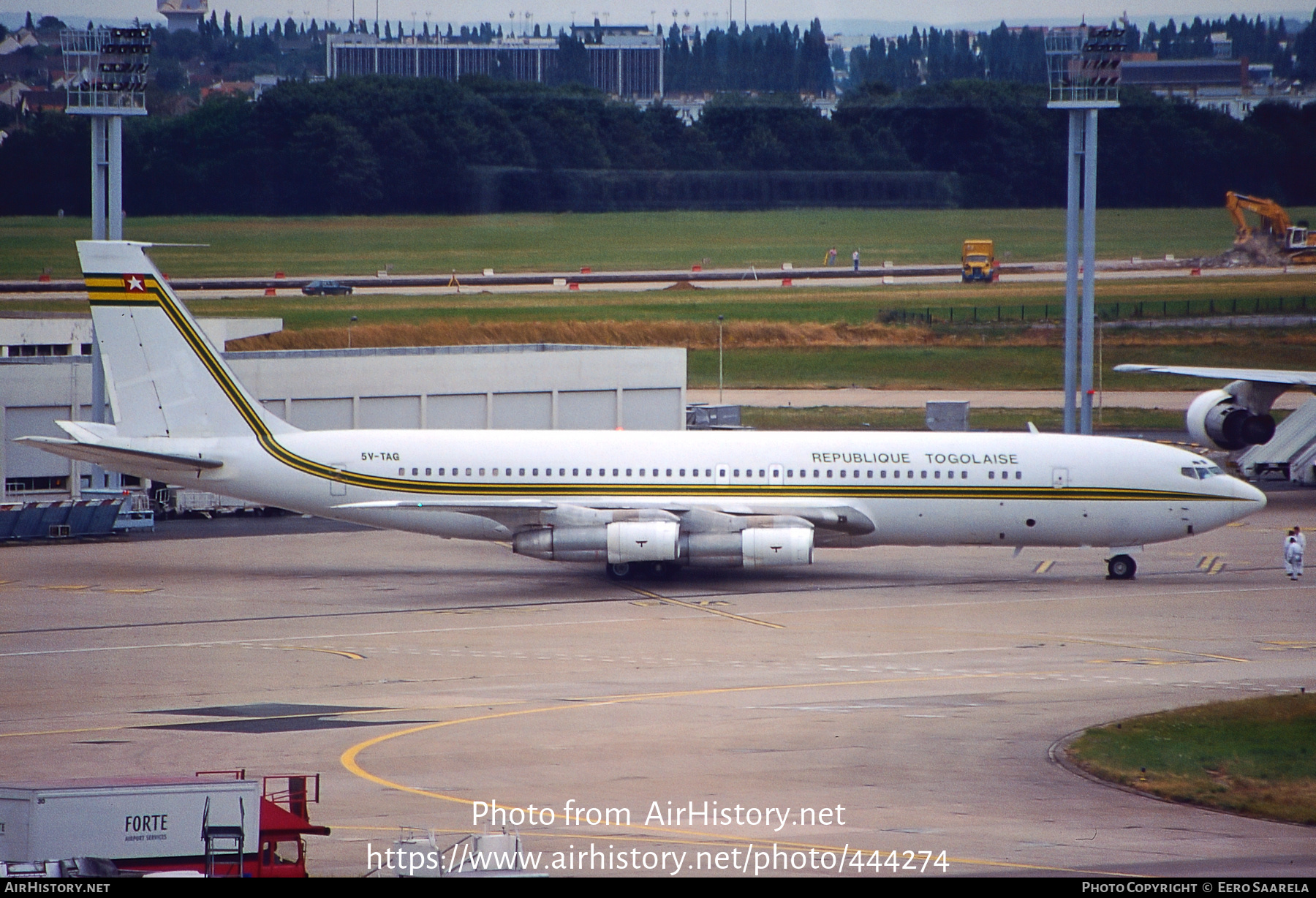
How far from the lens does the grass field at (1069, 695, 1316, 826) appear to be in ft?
69.8

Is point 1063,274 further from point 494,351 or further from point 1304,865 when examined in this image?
Answer: point 1304,865

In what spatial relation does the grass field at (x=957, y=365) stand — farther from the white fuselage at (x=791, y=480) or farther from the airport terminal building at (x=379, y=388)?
the white fuselage at (x=791, y=480)

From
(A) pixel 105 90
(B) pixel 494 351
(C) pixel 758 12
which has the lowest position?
(B) pixel 494 351

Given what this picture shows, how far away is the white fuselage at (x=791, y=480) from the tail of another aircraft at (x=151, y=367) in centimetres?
52

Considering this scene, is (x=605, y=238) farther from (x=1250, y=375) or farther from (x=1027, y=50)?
(x=1250, y=375)

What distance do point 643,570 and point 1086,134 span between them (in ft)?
95.4

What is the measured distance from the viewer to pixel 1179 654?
1267 inches

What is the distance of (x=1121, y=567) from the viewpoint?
41781mm

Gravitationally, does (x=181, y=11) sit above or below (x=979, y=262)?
above

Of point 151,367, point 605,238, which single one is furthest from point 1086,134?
point 605,238

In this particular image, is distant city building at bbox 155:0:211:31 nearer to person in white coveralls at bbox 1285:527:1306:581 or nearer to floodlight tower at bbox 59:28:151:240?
floodlight tower at bbox 59:28:151:240

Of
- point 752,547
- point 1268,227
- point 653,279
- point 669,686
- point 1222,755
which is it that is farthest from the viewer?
point 653,279
